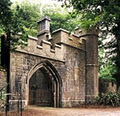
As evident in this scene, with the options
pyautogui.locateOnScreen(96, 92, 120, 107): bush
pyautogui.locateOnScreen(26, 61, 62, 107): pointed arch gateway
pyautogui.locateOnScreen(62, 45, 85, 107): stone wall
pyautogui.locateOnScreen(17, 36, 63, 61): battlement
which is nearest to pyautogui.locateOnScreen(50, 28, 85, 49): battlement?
pyautogui.locateOnScreen(62, 45, 85, 107): stone wall

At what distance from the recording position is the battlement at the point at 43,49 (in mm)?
13727

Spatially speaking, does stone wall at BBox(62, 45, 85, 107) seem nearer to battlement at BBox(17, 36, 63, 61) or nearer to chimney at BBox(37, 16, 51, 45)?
battlement at BBox(17, 36, 63, 61)

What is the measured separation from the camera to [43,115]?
33.1ft

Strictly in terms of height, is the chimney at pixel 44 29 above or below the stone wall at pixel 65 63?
above

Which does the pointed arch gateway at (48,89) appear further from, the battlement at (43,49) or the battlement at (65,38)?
the battlement at (65,38)

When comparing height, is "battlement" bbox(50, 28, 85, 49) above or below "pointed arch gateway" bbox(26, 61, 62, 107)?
above

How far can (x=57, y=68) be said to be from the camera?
15602mm

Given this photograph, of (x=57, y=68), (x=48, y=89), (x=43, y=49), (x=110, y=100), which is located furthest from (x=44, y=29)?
(x=110, y=100)

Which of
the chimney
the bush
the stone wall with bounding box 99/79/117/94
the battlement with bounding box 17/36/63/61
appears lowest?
the bush

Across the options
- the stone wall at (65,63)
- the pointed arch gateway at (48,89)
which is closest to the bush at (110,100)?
the stone wall at (65,63)

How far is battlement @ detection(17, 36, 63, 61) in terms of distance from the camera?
1373 cm

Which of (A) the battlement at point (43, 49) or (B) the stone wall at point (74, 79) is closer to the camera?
(A) the battlement at point (43, 49)

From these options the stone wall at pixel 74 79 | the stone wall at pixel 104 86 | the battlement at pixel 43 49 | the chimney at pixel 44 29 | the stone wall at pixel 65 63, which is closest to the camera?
the stone wall at pixel 65 63

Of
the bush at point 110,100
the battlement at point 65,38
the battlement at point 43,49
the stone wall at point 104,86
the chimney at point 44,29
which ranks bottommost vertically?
the bush at point 110,100
